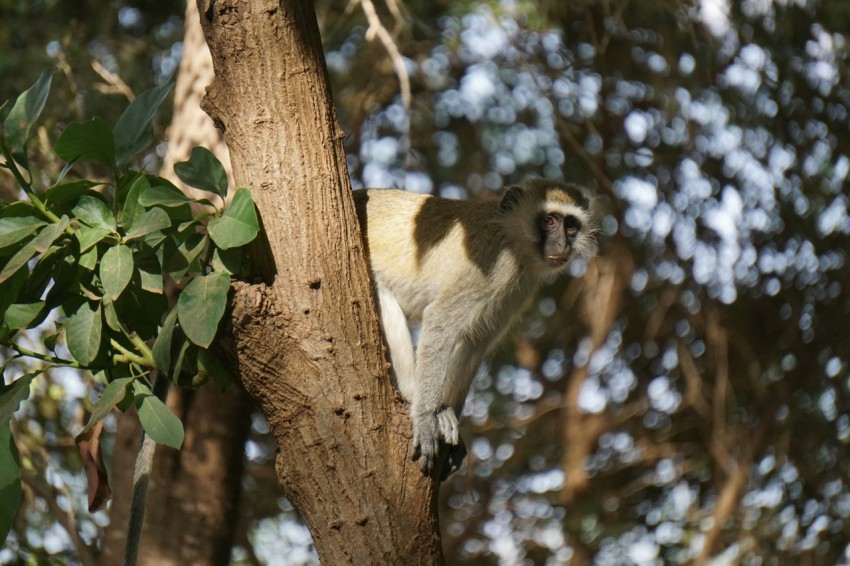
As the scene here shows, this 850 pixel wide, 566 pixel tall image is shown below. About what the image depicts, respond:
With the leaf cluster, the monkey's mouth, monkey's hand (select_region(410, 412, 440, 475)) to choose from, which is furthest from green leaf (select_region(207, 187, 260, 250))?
the monkey's mouth

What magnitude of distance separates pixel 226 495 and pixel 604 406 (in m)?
4.78

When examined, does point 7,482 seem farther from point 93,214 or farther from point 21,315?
point 93,214

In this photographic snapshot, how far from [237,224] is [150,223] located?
263 millimetres

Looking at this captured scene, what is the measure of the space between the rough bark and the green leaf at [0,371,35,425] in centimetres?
265

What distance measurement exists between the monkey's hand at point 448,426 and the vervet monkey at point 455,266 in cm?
4

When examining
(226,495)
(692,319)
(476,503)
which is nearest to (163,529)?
(226,495)

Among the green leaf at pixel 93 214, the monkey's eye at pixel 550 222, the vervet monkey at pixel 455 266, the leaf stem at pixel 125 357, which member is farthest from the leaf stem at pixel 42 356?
the monkey's eye at pixel 550 222

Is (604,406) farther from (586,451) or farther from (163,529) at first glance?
(163,529)

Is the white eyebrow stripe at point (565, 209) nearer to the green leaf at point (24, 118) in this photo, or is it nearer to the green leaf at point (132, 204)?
the green leaf at point (132, 204)

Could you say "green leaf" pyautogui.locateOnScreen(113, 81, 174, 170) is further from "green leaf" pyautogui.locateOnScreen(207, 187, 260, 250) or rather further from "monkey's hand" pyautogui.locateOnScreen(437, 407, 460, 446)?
"monkey's hand" pyautogui.locateOnScreen(437, 407, 460, 446)

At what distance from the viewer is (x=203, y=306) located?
9.53 feet

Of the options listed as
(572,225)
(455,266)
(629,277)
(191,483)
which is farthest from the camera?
(629,277)

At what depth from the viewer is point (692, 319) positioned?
30.5 feet

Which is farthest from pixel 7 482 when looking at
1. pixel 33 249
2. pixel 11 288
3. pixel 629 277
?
pixel 629 277
